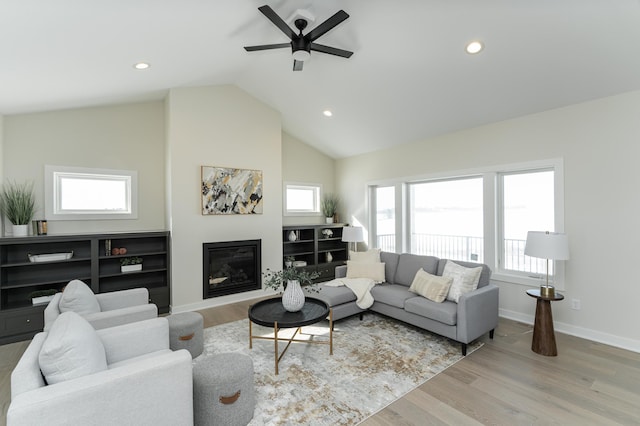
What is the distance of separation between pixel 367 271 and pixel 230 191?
264 cm

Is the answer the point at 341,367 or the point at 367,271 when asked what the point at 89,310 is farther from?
the point at 367,271

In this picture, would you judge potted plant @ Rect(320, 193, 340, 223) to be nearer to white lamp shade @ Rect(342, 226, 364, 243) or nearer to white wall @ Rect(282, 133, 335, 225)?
white wall @ Rect(282, 133, 335, 225)

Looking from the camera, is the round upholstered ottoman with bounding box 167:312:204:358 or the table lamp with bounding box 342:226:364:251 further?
the table lamp with bounding box 342:226:364:251

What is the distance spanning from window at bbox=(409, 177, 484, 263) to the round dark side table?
144cm

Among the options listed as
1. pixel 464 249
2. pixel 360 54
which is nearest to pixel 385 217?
pixel 464 249

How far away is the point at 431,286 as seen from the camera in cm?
359

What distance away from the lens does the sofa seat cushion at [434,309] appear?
3193mm

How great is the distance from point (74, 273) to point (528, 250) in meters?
5.75

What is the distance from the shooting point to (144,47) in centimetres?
295

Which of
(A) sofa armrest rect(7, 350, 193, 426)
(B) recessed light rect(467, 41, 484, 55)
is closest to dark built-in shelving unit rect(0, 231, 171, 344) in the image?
(A) sofa armrest rect(7, 350, 193, 426)

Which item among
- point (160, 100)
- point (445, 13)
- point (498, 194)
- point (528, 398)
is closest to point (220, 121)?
point (160, 100)

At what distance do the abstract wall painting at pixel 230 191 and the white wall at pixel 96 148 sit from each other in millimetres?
838

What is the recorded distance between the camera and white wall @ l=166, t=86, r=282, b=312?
4570mm

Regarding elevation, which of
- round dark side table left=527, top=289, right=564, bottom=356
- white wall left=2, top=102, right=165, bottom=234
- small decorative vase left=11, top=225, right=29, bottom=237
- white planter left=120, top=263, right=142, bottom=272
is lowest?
round dark side table left=527, top=289, right=564, bottom=356
